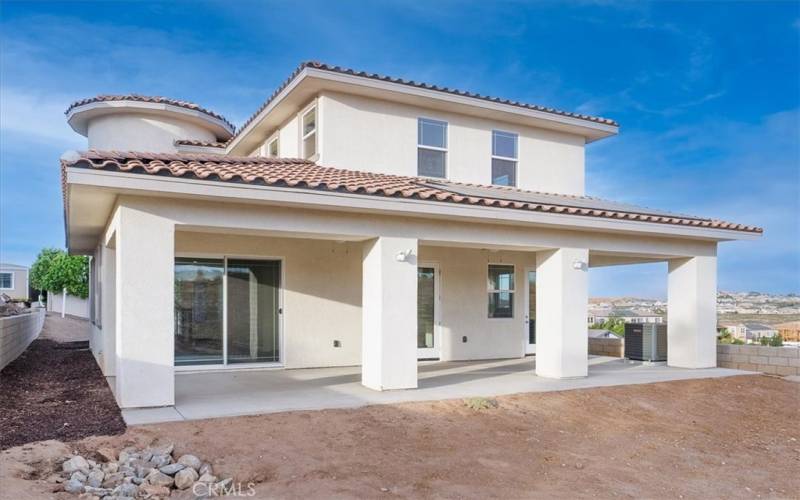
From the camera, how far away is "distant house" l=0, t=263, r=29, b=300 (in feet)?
178

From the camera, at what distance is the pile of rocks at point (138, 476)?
5.69 m

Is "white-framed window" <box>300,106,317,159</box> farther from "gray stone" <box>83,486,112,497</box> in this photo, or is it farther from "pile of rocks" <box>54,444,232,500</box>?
"gray stone" <box>83,486,112,497</box>

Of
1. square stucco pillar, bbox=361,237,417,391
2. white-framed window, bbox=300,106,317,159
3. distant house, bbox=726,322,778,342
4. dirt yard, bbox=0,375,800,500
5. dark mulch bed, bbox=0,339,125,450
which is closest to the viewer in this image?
dirt yard, bbox=0,375,800,500

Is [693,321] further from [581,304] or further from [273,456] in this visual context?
[273,456]

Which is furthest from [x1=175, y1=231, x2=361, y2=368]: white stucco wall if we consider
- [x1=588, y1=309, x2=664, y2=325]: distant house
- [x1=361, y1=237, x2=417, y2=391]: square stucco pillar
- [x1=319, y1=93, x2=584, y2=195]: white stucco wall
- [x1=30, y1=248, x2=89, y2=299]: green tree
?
[x1=30, y1=248, x2=89, y2=299]: green tree

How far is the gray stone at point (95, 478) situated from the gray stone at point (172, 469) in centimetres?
56

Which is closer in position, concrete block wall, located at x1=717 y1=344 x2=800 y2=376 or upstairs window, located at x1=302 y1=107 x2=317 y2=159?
upstairs window, located at x1=302 y1=107 x2=317 y2=159

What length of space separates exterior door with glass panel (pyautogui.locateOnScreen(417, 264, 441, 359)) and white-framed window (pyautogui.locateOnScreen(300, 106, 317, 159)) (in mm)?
4052

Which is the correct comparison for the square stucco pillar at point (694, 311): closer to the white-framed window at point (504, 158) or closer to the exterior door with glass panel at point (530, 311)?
the exterior door with glass panel at point (530, 311)

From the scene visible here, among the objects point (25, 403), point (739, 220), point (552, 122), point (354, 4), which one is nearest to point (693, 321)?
point (739, 220)

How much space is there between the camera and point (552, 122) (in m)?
15.6

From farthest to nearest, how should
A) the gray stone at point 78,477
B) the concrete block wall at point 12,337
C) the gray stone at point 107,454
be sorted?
the concrete block wall at point 12,337, the gray stone at point 107,454, the gray stone at point 78,477

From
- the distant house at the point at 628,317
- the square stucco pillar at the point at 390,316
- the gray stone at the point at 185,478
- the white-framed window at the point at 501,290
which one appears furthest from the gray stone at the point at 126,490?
the distant house at the point at 628,317

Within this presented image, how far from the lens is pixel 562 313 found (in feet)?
40.1
